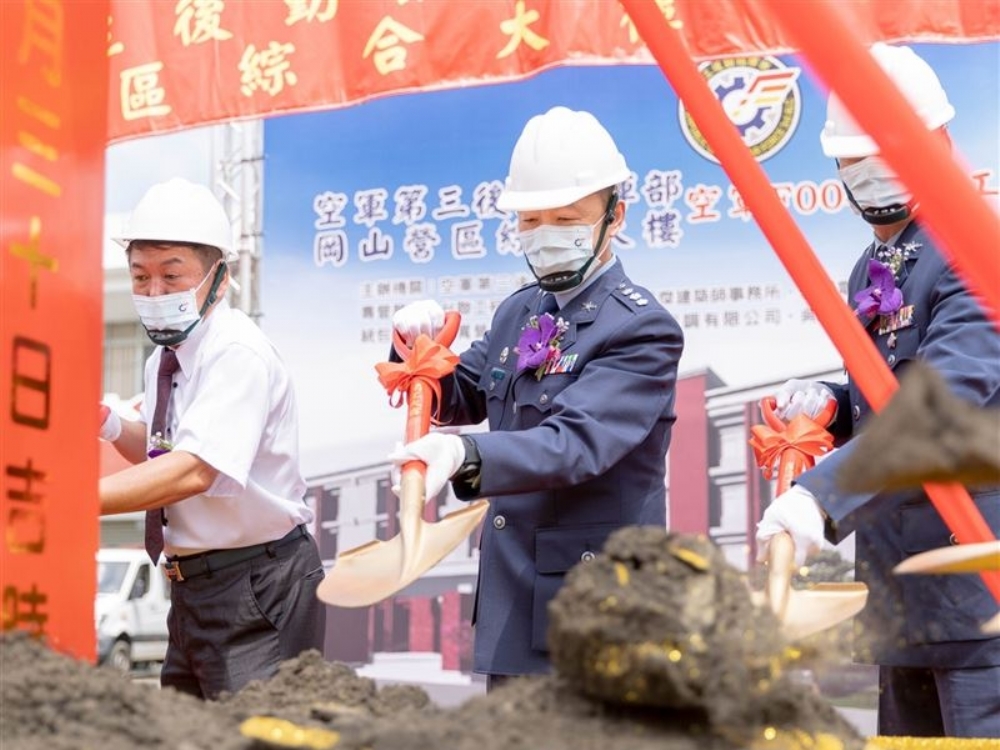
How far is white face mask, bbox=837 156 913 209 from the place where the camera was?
1.86 m

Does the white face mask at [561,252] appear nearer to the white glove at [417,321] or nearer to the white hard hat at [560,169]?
the white hard hat at [560,169]

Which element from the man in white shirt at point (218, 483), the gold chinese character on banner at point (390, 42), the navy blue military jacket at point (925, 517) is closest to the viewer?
the navy blue military jacket at point (925, 517)

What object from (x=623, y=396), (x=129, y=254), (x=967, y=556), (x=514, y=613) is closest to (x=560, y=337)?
(x=623, y=396)

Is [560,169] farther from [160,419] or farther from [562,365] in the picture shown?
[160,419]

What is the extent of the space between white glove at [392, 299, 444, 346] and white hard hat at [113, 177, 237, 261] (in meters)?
0.41

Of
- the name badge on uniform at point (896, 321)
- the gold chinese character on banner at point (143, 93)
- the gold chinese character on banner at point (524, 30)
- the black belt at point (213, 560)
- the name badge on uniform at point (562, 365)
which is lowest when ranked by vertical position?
the black belt at point (213, 560)

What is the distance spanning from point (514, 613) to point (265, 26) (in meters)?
2.49

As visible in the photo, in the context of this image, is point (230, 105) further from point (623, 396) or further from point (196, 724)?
point (196, 724)

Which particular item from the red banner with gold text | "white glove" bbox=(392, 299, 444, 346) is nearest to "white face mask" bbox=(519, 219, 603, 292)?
"white glove" bbox=(392, 299, 444, 346)

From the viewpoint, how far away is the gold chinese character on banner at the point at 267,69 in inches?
145

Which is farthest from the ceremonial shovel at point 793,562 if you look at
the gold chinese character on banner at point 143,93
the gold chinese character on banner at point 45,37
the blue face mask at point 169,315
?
the gold chinese character on banner at point 143,93

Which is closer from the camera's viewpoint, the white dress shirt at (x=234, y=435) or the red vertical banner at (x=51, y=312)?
the red vertical banner at (x=51, y=312)

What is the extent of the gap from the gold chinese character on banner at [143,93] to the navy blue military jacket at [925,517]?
258cm

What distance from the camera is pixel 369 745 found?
0.82 meters
